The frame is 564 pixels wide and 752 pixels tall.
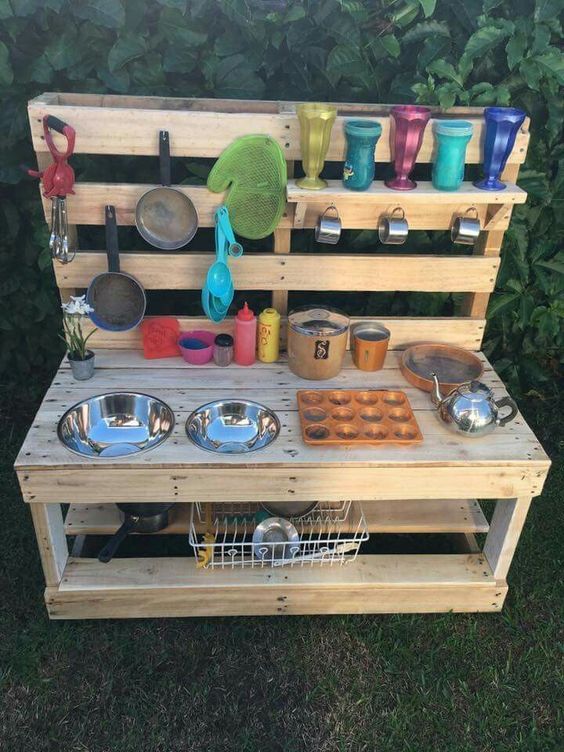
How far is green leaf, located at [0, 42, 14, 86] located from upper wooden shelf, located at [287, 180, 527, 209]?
1.23 metres

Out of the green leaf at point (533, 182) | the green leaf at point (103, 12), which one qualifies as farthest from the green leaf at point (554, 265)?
the green leaf at point (103, 12)

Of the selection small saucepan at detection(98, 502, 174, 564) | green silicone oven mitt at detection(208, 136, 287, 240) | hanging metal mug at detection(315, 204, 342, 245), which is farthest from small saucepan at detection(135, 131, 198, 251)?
small saucepan at detection(98, 502, 174, 564)

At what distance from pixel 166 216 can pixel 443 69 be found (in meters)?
1.19

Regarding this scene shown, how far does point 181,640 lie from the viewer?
2.67 meters

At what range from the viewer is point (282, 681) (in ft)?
8.33

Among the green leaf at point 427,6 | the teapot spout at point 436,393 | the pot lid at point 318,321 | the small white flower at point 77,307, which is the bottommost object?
the teapot spout at point 436,393

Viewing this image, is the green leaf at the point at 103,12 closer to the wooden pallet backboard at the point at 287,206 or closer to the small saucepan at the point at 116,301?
the wooden pallet backboard at the point at 287,206

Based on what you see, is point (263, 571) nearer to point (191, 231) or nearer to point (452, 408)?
point (452, 408)

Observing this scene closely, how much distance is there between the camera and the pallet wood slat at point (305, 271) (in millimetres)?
2805

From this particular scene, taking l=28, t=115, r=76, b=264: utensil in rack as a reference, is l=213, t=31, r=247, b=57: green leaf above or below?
above

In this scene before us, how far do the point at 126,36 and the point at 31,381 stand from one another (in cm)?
192

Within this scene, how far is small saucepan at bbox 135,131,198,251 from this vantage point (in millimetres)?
2668

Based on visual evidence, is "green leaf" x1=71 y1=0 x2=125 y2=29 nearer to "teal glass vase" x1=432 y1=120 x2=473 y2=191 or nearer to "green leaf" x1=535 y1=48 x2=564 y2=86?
"teal glass vase" x1=432 y1=120 x2=473 y2=191

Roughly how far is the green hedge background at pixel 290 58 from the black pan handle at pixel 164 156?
362 mm
